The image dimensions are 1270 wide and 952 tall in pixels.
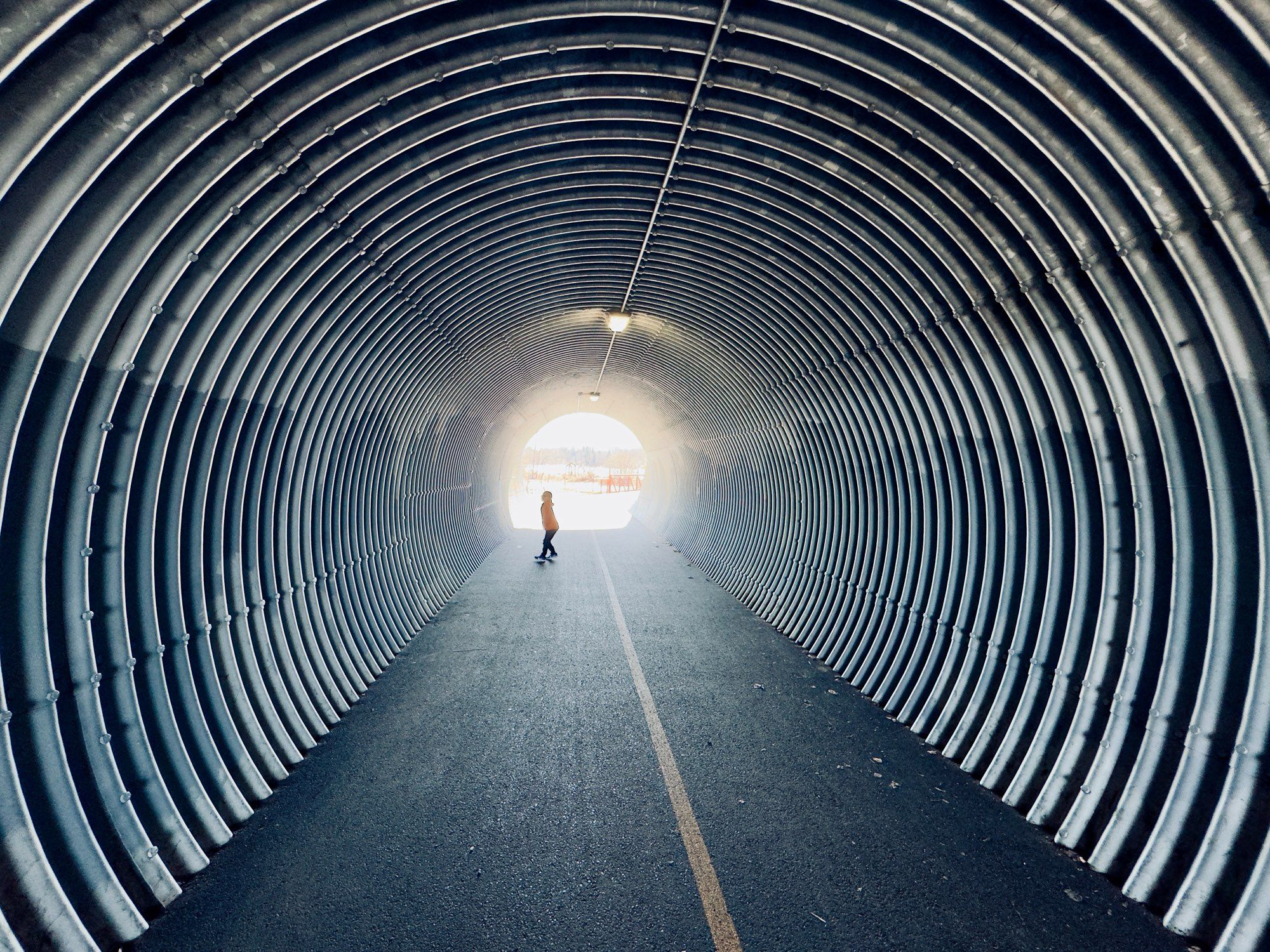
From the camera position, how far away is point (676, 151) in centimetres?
528

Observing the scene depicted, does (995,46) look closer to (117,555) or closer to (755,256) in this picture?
(755,256)

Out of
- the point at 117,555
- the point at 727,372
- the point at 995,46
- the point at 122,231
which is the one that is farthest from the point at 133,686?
the point at 727,372

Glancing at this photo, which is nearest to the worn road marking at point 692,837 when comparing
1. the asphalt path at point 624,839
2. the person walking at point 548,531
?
the asphalt path at point 624,839

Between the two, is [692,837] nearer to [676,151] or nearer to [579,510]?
[676,151]

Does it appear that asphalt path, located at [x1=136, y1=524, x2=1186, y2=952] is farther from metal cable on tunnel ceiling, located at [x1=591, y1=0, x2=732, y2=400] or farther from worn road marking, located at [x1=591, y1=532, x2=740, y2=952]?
metal cable on tunnel ceiling, located at [x1=591, y1=0, x2=732, y2=400]

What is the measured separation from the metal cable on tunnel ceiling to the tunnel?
0.21 ft

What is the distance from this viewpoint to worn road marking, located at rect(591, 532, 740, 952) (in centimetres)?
359

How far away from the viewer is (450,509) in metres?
13.5

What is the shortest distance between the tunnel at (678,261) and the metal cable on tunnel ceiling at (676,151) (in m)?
0.06

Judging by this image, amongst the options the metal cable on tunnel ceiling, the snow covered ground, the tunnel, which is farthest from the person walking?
the tunnel

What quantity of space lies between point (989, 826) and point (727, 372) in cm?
810

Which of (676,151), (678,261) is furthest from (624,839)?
(678,261)

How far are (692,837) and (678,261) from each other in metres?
6.65

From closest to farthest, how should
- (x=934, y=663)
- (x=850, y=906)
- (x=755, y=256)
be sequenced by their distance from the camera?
(x=850, y=906)
(x=934, y=663)
(x=755, y=256)
